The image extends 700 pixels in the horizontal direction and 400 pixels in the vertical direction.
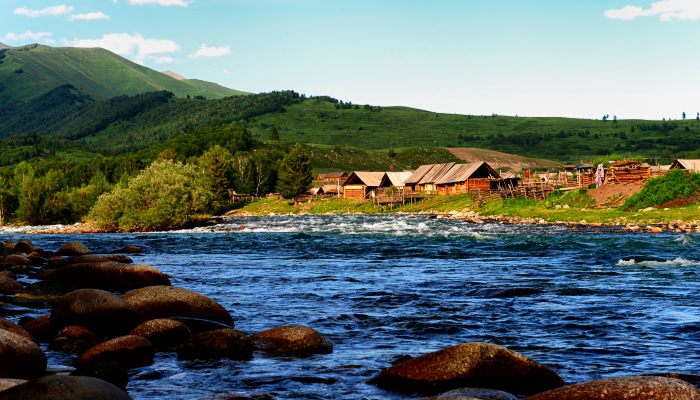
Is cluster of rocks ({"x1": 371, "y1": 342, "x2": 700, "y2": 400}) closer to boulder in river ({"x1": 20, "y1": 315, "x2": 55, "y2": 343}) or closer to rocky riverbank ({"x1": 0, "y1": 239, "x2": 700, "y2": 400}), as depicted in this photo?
rocky riverbank ({"x1": 0, "y1": 239, "x2": 700, "y2": 400})

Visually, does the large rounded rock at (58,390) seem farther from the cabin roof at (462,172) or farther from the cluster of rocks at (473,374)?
the cabin roof at (462,172)

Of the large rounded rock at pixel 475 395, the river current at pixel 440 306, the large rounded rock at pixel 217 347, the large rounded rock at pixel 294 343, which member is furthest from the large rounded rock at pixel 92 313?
the large rounded rock at pixel 475 395

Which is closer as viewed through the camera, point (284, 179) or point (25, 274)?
point (25, 274)

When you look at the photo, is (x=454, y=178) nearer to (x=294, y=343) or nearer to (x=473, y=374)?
(x=294, y=343)

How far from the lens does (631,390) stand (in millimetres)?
7516

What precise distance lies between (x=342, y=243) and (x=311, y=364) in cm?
3189

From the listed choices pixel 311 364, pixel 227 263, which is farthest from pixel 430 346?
pixel 227 263

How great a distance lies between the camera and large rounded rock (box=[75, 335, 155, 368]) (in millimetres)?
10586

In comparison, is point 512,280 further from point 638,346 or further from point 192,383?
point 192,383

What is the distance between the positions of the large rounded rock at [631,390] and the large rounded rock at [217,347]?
5.58 m

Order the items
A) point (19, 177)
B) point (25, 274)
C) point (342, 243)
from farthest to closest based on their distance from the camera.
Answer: point (19, 177) → point (342, 243) → point (25, 274)

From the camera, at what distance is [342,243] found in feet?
141

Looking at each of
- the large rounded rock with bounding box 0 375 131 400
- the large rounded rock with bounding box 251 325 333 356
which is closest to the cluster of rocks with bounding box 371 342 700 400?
the large rounded rock with bounding box 251 325 333 356

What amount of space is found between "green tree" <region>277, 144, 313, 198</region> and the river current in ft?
272
